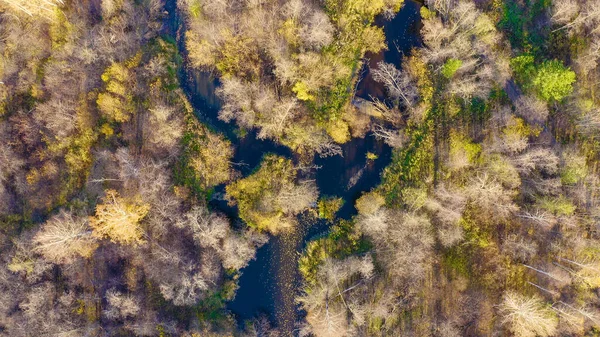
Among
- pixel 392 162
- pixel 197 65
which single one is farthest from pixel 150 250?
pixel 392 162

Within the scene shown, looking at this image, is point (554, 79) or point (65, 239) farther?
point (65, 239)

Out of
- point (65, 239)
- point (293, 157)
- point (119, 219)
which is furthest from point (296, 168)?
point (65, 239)

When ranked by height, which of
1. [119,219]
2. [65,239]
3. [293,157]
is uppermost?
[293,157]

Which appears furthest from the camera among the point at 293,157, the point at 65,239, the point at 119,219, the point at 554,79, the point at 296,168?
the point at 293,157

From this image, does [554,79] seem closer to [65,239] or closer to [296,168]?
[296,168]

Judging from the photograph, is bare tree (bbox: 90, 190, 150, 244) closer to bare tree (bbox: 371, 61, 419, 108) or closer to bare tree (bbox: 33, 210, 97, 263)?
bare tree (bbox: 33, 210, 97, 263)

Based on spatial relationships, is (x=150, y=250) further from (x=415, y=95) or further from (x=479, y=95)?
(x=479, y=95)
